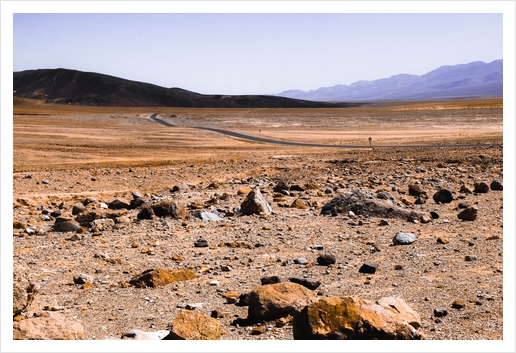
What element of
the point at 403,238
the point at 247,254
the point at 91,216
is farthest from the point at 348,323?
the point at 91,216

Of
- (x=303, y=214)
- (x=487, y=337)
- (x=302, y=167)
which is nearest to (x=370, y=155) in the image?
(x=302, y=167)

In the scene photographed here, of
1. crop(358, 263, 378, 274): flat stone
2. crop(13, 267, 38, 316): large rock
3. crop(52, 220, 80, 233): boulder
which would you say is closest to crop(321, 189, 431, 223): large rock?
Answer: crop(358, 263, 378, 274): flat stone

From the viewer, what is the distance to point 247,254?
24.3 ft

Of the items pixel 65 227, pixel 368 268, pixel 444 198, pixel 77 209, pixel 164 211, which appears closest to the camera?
pixel 368 268

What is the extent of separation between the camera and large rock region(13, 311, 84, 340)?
407 cm

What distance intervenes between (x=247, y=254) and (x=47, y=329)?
11.5 ft

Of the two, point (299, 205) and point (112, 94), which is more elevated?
point (112, 94)

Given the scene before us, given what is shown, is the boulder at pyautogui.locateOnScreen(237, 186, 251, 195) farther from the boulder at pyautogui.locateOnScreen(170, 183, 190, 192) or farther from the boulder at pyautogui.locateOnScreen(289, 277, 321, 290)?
the boulder at pyautogui.locateOnScreen(289, 277, 321, 290)

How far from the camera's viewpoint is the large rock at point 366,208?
927 centimetres

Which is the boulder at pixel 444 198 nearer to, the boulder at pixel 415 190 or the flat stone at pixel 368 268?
the boulder at pixel 415 190

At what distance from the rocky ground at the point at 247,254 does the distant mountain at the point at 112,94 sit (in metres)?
121

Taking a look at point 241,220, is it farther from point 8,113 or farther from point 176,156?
point 176,156

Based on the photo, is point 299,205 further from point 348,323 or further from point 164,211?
point 348,323

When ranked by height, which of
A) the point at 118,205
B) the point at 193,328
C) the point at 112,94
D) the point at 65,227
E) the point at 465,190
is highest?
the point at 112,94
